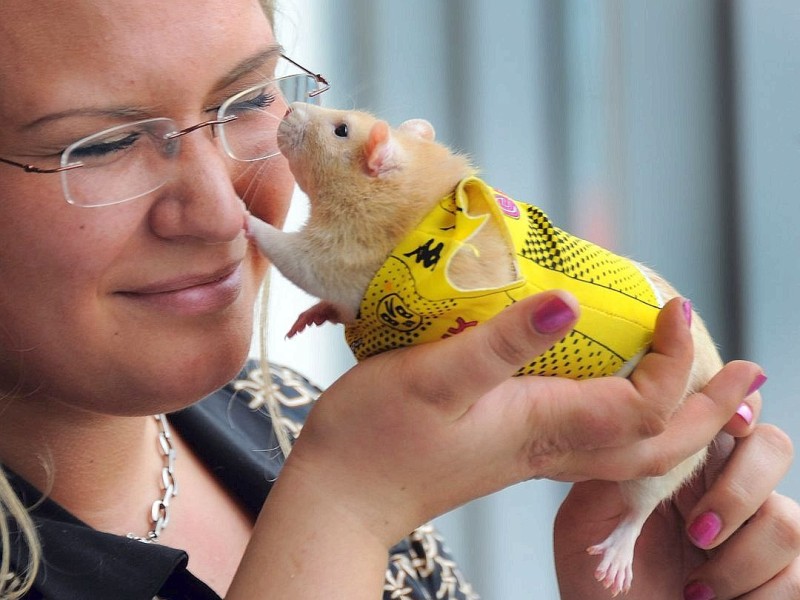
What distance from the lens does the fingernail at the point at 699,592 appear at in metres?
1.26

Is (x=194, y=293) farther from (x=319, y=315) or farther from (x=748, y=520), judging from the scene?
(x=748, y=520)

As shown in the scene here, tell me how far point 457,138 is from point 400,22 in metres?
0.36

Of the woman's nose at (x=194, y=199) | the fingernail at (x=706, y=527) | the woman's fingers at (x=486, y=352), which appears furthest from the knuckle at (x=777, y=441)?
the woman's nose at (x=194, y=199)

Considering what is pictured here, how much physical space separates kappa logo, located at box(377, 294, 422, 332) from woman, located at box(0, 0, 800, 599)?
0.09 feet

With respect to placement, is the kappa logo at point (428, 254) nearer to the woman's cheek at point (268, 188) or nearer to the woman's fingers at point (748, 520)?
the woman's cheek at point (268, 188)

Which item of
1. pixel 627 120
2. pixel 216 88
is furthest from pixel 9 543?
pixel 627 120

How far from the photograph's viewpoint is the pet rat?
93 cm

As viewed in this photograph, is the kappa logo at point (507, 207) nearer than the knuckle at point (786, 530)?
Yes

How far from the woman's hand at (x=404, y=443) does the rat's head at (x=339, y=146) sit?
0.73ft

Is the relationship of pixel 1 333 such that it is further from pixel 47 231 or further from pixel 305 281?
pixel 305 281

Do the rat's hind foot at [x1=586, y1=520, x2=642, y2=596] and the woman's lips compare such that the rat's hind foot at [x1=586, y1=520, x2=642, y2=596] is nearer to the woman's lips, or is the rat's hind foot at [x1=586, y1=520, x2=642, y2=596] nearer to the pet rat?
the pet rat

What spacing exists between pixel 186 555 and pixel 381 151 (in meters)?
0.51

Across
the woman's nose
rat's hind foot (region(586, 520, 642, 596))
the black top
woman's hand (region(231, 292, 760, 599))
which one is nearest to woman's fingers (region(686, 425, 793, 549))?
rat's hind foot (region(586, 520, 642, 596))

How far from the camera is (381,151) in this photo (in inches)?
41.2
